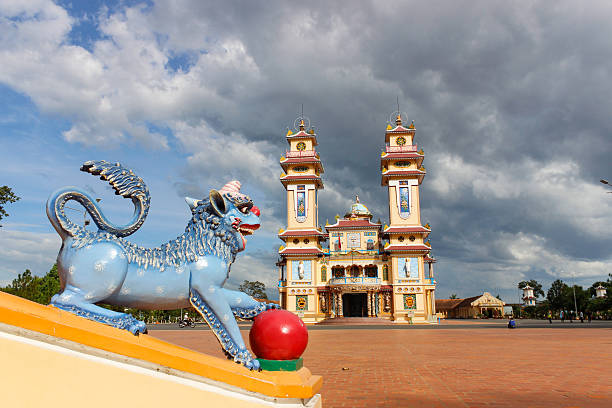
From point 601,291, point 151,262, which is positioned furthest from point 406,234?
point 151,262

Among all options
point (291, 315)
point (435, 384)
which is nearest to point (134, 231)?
point (291, 315)

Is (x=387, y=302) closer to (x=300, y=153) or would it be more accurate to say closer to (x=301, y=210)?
(x=301, y=210)

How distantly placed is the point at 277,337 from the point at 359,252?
3753cm

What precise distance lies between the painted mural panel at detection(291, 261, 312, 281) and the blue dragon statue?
35.8 meters

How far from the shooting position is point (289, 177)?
40.6m

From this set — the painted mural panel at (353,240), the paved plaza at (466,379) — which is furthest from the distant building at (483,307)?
the paved plaza at (466,379)

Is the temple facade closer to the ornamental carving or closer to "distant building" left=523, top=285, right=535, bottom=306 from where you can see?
the ornamental carving

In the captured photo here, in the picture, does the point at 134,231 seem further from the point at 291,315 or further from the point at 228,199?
the point at 291,315

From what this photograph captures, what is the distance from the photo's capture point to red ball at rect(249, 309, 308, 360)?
3.83 meters

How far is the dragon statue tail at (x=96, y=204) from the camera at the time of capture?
3.12 metres

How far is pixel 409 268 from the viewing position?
38.4 metres

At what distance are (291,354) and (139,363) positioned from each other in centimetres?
152

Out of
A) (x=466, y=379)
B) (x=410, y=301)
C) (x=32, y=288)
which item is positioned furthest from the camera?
(x=410, y=301)

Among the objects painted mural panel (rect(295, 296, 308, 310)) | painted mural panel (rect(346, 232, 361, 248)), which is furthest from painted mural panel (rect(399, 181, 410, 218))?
painted mural panel (rect(295, 296, 308, 310))
